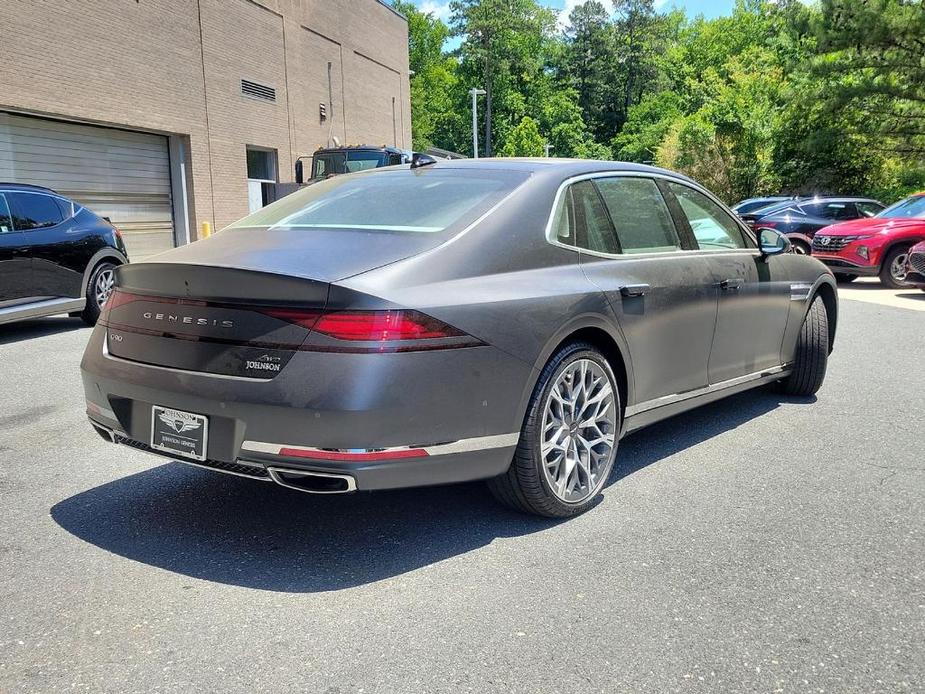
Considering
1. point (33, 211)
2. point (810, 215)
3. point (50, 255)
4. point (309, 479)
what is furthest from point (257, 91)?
point (309, 479)

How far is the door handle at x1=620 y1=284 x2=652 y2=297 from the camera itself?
3.86 metres

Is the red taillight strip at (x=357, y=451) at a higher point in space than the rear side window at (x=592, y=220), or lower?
lower

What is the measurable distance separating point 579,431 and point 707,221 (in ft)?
6.34

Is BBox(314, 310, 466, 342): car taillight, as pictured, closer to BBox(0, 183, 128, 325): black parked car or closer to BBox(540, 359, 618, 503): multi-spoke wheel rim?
BBox(540, 359, 618, 503): multi-spoke wheel rim

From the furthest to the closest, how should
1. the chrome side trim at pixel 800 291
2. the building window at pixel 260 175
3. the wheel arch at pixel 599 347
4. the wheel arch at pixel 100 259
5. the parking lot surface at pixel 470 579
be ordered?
1. the building window at pixel 260 175
2. the wheel arch at pixel 100 259
3. the chrome side trim at pixel 800 291
4. the wheel arch at pixel 599 347
5. the parking lot surface at pixel 470 579

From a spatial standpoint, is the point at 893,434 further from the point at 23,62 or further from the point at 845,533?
the point at 23,62

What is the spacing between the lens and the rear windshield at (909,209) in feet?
46.5

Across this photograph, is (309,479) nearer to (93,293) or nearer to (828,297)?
(828,297)

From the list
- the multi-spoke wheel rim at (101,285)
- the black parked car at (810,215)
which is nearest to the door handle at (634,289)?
the multi-spoke wheel rim at (101,285)

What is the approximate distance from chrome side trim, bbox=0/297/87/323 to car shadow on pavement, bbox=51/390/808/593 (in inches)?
200

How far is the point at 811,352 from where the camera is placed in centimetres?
567

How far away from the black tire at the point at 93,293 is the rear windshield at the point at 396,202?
236 inches

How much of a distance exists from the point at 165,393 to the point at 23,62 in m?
15.4

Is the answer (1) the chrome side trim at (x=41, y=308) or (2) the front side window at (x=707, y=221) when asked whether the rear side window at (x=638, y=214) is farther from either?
(1) the chrome side trim at (x=41, y=308)
